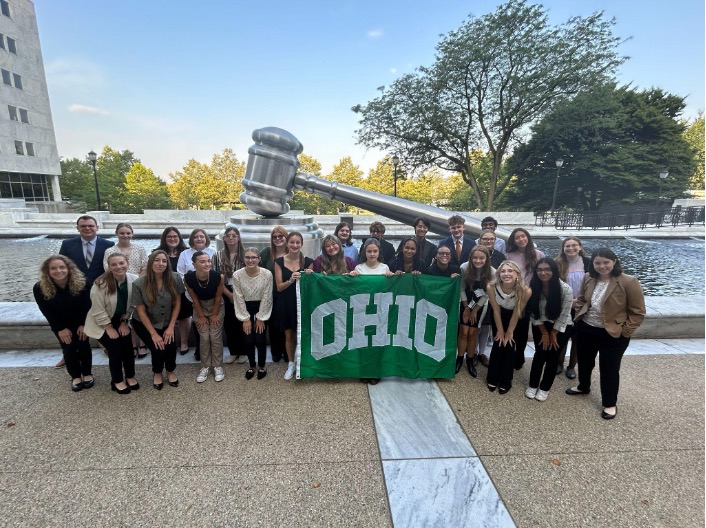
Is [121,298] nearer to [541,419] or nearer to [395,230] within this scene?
[541,419]

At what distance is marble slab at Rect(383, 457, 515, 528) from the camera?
2.08 metres

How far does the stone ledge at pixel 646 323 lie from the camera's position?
Answer: 161 inches

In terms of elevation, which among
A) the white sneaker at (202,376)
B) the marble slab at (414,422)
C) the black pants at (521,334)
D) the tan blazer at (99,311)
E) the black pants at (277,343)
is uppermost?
the tan blazer at (99,311)

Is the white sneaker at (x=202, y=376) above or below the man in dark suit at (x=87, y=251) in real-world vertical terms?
below

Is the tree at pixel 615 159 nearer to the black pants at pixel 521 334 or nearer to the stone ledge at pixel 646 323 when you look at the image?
the stone ledge at pixel 646 323

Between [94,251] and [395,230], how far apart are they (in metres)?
13.9

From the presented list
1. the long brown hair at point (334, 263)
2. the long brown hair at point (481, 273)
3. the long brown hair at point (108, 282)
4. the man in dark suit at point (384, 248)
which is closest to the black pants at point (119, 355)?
the long brown hair at point (108, 282)

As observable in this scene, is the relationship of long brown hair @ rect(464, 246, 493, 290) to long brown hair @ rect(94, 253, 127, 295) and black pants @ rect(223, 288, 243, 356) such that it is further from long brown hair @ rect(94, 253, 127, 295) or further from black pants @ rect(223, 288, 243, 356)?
long brown hair @ rect(94, 253, 127, 295)

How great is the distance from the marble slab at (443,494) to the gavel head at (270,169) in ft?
13.7

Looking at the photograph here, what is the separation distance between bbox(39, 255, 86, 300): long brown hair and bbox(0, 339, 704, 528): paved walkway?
1026mm

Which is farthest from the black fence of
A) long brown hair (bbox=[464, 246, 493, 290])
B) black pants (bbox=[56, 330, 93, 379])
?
black pants (bbox=[56, 330, 93, 379])

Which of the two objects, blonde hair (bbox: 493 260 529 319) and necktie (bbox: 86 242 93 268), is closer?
blonde hair (bbox: 493 260 529 319)

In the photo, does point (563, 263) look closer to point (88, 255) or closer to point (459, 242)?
point (459, 242)

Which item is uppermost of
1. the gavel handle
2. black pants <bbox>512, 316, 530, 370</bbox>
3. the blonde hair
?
the gavel handle
